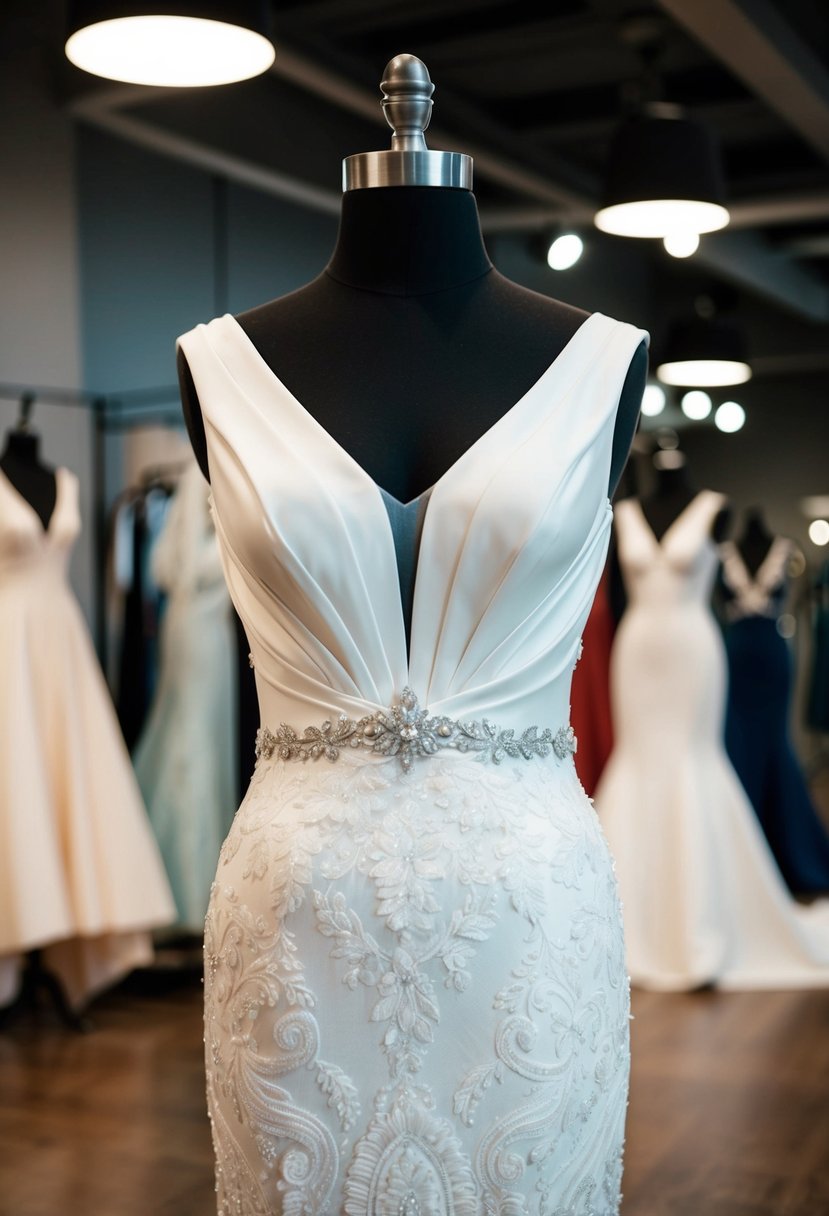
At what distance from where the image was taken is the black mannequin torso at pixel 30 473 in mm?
4965

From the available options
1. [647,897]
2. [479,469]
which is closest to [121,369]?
[647,897]

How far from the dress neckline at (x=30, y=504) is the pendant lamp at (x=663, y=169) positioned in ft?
7.00

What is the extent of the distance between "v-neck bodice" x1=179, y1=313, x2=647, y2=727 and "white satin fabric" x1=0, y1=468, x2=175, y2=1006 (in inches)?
127

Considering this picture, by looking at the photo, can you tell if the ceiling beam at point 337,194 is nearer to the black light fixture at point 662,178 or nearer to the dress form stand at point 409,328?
the black light fixture at point 662,178

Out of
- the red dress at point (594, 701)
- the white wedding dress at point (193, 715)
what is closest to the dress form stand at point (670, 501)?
the red dress at point (594, 701)

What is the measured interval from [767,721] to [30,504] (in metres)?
4.10

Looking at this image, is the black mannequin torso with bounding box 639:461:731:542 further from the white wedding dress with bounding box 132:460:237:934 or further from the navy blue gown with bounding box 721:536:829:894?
the white wedding dress with bounding box 132:460:237:934

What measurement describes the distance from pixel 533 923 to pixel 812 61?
17.3 feet

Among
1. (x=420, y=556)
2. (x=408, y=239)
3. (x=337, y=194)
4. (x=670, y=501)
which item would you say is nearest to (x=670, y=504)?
(x=670, y=501)

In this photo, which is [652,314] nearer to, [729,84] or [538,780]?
[729,84]

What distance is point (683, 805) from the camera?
18.2ft

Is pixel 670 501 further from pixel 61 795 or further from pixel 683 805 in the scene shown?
pixel 61 795

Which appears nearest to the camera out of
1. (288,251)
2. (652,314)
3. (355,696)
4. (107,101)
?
(355,696)

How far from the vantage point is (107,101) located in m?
5.43
